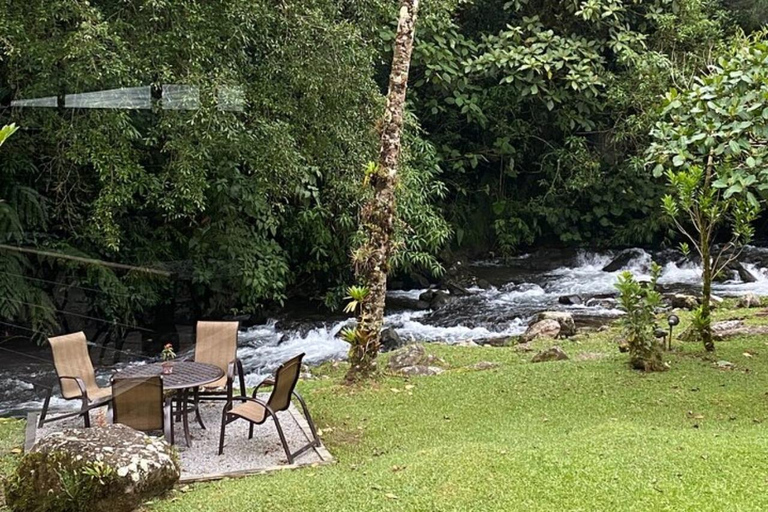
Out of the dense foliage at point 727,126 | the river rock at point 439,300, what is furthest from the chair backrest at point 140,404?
the river rock at point 439,300

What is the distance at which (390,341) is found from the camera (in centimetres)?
834

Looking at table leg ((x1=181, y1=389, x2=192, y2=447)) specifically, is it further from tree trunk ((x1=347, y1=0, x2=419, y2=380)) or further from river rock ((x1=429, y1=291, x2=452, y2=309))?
river rock ((x1=429, y1=291, x2=452, y2=309))

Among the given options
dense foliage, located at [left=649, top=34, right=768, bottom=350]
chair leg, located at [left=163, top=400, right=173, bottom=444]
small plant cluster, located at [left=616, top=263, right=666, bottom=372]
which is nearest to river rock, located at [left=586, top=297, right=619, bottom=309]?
small plant cluster, located at [left=616, top=263, right=666, bottom=372]

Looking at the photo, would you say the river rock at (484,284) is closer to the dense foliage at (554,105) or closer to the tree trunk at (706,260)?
the dense foliage at (554,105)

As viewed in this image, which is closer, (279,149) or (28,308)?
(28,308)

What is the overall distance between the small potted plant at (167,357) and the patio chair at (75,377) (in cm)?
39

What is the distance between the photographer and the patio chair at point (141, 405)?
4.05 metres

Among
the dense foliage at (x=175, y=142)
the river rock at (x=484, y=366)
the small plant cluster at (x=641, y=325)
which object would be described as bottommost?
the river rock at (x=484, y=366)

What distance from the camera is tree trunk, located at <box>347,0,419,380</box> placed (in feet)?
17.8

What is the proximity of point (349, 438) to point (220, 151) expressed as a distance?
2968 millimetres

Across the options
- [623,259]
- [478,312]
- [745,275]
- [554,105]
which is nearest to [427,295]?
[478,312]

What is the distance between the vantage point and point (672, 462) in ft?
11.4

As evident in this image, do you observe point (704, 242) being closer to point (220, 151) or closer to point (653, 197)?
point (220, 151)

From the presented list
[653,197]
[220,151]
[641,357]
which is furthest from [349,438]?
[653,197]
